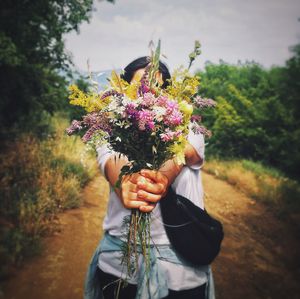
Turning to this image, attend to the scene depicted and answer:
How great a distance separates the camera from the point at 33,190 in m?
5.94

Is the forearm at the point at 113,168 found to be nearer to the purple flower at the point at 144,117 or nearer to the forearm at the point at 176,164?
the forearm at the point at 176,164

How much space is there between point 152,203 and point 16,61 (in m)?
5.69

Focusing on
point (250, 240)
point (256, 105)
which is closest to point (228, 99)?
point (256, 105)

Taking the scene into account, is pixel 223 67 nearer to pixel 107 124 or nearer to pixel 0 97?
pixel 0 97

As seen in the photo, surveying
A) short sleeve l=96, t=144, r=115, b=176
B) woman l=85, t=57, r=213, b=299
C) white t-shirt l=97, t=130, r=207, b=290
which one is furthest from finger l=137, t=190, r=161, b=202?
short sleeve l=96, t=144, r=115, b=176

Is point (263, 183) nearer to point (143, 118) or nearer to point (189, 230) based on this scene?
point (189, 230)

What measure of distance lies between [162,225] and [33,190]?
4.93 m

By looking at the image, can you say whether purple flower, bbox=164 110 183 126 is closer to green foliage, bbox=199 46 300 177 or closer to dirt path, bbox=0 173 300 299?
dirt path, bbox=0 173 300 299

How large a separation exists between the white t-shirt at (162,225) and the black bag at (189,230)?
0.06m

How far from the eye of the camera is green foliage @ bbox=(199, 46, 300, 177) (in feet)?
42.8

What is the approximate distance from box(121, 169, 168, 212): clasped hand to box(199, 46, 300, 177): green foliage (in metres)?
12.6

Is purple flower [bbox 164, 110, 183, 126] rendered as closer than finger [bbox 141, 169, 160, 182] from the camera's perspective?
Yes

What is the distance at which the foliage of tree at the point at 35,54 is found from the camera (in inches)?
272

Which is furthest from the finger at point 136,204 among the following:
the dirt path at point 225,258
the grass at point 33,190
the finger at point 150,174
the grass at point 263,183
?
the grass at point 263,183
